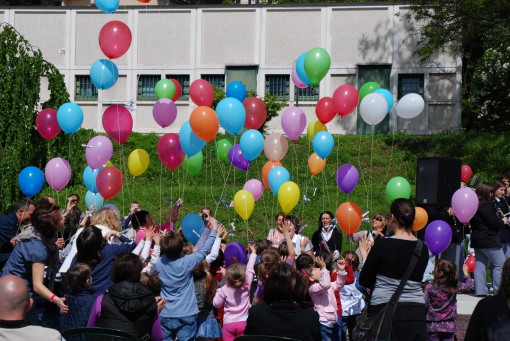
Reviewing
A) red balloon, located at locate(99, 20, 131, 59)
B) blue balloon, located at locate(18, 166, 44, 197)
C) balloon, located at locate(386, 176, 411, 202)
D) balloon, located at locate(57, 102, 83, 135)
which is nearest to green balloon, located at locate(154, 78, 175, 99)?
balloon, located at locate(57, 102, 83, 135)

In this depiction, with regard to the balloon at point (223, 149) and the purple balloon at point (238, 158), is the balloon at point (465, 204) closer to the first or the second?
the purple balloon at point (238, 158)

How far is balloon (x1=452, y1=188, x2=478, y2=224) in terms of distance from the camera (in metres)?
12.5

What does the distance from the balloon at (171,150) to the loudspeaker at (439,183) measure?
3867mm

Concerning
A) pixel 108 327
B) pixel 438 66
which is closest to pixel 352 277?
pixel 108 327

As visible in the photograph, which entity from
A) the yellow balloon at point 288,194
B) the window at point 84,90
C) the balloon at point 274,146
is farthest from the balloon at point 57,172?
the window at point 84,90

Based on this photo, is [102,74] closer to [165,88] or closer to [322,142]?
[165,88]

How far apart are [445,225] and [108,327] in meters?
6.94

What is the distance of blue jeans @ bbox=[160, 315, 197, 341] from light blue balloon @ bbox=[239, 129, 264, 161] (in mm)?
4683

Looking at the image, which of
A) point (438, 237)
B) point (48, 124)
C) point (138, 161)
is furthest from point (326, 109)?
point (48, 124)

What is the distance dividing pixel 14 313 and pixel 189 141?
8.15 metres

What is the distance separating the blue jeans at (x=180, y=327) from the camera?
882 cm

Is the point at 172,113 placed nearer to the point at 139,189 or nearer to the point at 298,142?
the point at 139,189

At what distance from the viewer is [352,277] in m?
9.27

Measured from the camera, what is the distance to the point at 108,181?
1290cm
